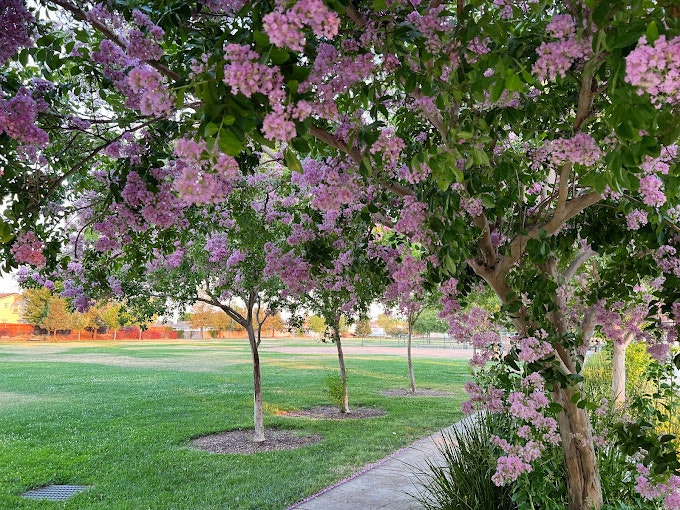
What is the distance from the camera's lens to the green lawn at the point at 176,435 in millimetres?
5949

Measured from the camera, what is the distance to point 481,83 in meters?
1.61

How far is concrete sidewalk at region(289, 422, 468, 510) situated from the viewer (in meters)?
4.73

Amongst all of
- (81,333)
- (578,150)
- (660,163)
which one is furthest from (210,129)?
(81,333)

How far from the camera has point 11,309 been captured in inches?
1720

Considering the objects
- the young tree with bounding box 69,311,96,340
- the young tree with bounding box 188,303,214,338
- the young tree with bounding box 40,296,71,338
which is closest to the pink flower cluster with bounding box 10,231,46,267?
the young tree with bounding box 40,296,71,338

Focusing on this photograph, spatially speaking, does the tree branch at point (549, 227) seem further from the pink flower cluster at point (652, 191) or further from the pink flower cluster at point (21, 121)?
the pink flower cluster at point (21, 121)

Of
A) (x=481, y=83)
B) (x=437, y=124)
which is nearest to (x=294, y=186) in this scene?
(x=437, y=124)

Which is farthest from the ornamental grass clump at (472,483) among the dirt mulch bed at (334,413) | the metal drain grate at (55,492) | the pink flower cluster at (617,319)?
the dirt mulch bed at (334,413)

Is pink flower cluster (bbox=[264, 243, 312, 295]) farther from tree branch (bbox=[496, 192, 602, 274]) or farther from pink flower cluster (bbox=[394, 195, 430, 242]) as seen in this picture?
tree branch (bbox=[496, 192, 602, 274])

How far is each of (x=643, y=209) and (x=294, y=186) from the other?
2.73 m

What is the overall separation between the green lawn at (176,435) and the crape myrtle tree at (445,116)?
145 inches

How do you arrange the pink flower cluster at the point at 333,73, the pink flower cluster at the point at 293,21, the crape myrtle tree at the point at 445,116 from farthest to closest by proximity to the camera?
1. the pink flower cluster at the point at 333,73
2. the crape myrtle tree at the point at 445,116
3. the pink flower cluster at the point at 293,21

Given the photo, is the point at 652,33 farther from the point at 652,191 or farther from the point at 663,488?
the point at 663,488

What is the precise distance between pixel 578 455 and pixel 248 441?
6.38 meters
